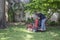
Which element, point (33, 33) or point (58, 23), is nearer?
point (33, 33)

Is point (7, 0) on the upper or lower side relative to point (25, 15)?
upper

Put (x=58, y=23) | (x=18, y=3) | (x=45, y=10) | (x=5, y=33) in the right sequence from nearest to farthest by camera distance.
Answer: (x=45, y=10) → (x=5, y=33) → (x=58, y=23) → (x=18, y=3)

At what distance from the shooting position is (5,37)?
9.93 meters

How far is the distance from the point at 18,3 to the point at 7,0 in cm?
86

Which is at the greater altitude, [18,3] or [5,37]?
[18,3]

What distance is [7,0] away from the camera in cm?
1536

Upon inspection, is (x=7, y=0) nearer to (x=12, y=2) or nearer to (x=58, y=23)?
(x=12, y=2)

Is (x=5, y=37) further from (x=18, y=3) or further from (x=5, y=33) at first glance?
(x=18, y=3)

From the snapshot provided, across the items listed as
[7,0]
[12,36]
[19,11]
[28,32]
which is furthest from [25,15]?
[12,36]

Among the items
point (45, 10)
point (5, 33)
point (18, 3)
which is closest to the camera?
point (45, 10)

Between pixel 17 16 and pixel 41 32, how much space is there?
447cm

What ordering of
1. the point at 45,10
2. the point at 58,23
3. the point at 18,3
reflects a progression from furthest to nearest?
the point at 18,3
the point at 58,23
the point at 45,10

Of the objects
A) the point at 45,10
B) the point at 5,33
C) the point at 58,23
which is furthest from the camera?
the point at 58,23

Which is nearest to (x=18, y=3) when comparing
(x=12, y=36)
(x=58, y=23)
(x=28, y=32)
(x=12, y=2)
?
(x=12, y=2)
